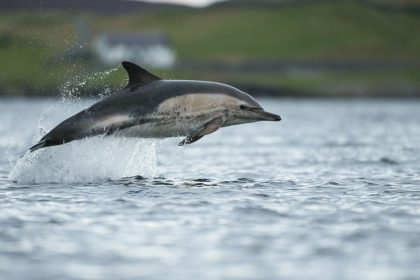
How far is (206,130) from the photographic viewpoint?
19750mm

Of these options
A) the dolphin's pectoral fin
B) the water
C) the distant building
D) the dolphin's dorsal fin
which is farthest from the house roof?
the dolphin's dorsal fin

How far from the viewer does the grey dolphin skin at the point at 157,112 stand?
19500 mm

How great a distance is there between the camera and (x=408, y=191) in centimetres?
1986

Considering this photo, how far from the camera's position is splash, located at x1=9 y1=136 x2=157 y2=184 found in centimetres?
2050

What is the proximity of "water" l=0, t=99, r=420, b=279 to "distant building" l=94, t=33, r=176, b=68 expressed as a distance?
154930 mm

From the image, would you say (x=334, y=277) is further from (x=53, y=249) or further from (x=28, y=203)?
(x=28, y=203)

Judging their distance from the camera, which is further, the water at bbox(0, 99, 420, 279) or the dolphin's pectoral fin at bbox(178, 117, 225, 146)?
the dolphin's pectoral fin at bbox(178, 117, 225, 146)

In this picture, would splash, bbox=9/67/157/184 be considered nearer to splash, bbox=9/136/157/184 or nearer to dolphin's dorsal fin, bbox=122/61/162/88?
splash, bbox=9/136/157/184

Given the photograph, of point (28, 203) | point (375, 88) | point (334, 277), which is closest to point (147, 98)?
point (28, 203)

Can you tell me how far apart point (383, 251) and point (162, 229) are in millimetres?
3624

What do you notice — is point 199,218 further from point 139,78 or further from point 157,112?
point 139,78

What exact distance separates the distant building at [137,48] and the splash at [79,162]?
523 feet

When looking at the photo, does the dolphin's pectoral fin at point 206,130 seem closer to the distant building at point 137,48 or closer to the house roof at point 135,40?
the distant building at point 137,48

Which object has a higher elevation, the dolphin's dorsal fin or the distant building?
the distant building
